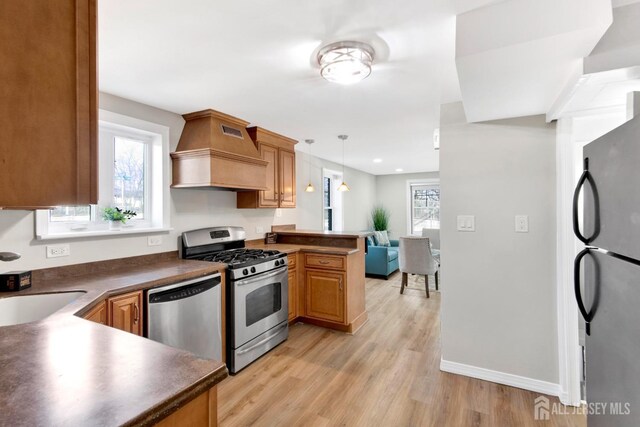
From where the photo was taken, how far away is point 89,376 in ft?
2.52

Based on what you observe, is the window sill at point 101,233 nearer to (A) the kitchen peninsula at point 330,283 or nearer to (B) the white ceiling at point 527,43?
(A) the kitchen peninsula at point 330,283

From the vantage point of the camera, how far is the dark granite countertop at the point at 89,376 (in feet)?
2.08

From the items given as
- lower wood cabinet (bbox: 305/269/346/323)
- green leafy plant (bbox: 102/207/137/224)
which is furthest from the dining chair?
green leafy plant (bbox: 102/207/137/224)

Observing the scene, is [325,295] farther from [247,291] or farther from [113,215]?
[113,215]

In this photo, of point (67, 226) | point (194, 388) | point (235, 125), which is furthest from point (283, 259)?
point (194, 388)

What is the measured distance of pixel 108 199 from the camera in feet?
8.30

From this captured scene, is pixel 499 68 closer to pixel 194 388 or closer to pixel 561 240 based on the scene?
pixel 561 240

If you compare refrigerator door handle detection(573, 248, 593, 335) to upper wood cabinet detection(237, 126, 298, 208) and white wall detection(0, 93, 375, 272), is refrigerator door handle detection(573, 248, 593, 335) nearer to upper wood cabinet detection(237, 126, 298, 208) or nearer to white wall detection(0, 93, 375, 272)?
upper wood cabinet detection(237, 126, 298, 208)

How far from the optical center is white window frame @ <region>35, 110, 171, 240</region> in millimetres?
2197

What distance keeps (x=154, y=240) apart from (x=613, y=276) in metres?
3.00

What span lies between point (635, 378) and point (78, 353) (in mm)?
1760

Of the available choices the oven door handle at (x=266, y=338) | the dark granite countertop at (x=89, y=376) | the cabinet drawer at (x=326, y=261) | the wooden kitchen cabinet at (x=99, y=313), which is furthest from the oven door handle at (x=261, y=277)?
the dark granite countertop at (x=89, y=376)

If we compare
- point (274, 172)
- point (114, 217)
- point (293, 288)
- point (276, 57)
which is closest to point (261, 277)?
point (293, 288)

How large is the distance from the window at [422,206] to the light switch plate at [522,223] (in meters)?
5.53
